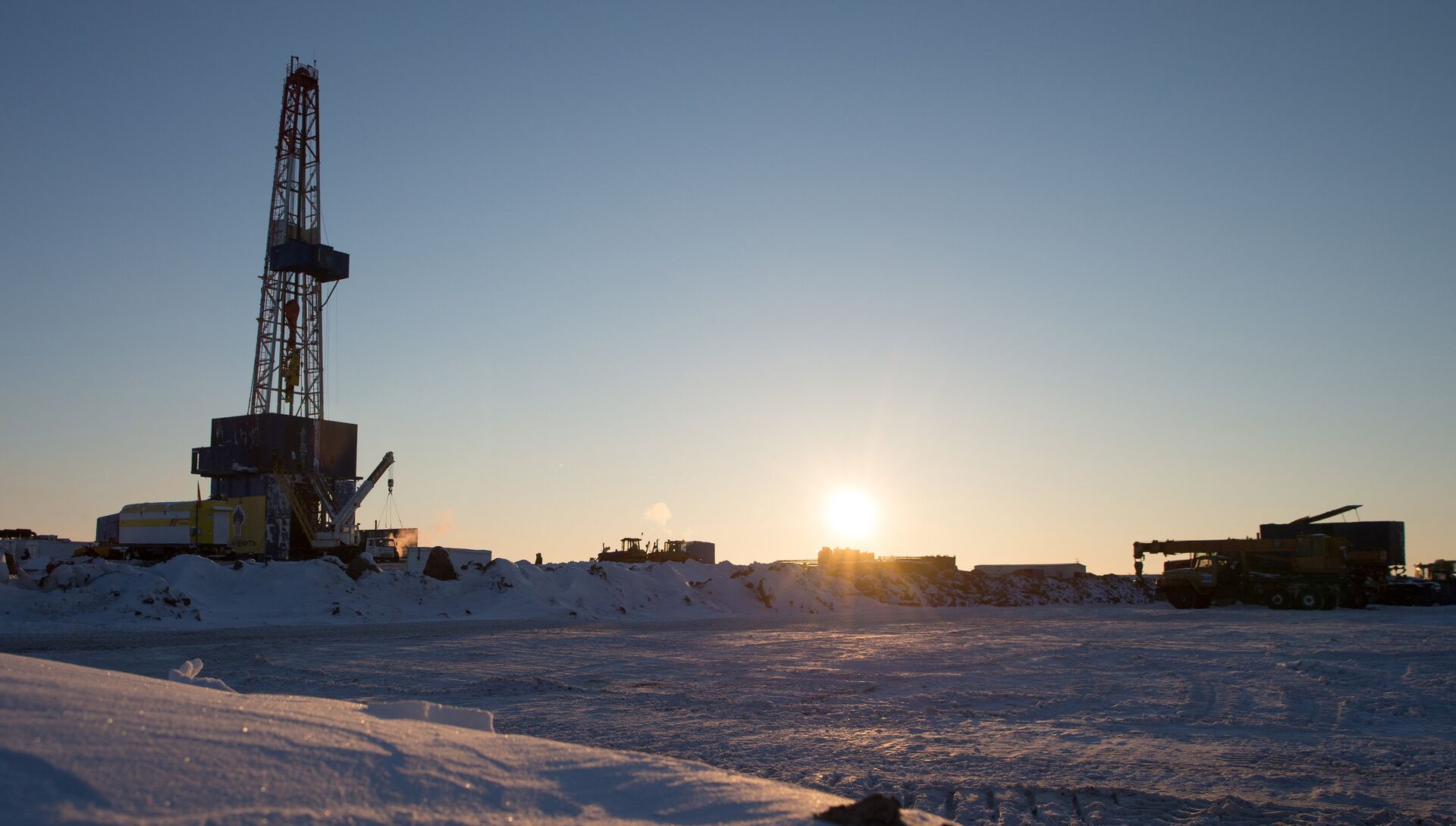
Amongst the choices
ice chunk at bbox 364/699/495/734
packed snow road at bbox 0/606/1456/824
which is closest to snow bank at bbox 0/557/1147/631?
packed snow road at bbox 0/606/1456/824

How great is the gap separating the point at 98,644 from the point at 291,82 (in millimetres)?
45219

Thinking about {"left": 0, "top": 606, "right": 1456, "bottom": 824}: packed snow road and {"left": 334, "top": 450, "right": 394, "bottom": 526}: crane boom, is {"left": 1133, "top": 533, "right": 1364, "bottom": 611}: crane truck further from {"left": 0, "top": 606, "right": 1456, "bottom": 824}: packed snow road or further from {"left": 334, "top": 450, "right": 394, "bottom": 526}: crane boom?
{"left": 334, "top": 450, "right": 394, "bottom": 526}: crane boom

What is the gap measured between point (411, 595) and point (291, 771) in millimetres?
26606

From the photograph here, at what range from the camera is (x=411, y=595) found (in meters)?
28.0

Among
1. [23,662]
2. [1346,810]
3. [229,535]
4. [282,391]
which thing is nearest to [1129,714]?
[1346,810]

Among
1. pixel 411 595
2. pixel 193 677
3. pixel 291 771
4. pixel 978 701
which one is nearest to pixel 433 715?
pixel 291 771

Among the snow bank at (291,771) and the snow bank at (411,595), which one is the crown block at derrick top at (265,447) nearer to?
the snow bank at (411,595)

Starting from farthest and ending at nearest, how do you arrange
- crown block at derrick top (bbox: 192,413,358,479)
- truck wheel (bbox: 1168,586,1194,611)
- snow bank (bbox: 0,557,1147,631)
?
crown block at derrick top (bbox: 192,413,358,479) → truck wheel (bbox: 1168,586,1194,611) → snow bank (bbox: 0,557,1147,631)

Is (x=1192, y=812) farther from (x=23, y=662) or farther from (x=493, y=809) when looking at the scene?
(x=23, y=662)

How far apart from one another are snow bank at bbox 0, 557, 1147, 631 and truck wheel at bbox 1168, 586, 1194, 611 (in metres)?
9.69

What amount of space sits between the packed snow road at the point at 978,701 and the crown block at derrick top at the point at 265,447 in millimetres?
29450

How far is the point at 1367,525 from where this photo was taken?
46312 mm

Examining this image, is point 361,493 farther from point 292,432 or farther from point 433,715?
point 433,715

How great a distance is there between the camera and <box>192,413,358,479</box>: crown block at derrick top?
4741cm
